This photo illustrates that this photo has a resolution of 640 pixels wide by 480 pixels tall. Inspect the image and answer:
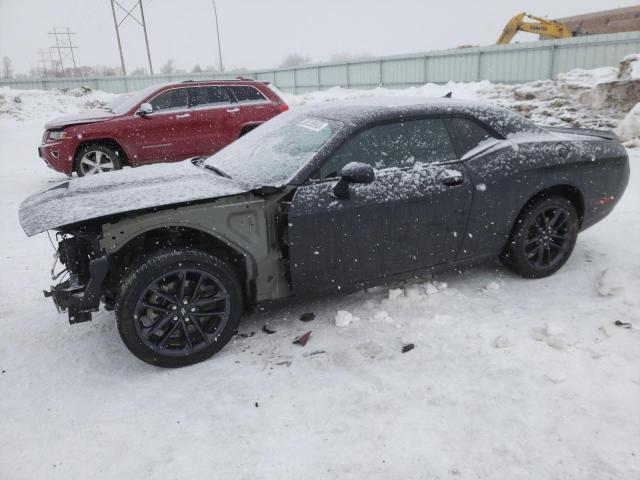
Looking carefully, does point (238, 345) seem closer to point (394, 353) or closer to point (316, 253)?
point (316, 253)

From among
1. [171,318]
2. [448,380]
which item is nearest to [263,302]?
[171,318]

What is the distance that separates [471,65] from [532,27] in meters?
5.66

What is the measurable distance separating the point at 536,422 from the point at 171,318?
218 cm

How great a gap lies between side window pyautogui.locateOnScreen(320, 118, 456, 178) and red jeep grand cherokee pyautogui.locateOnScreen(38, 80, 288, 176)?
5.93 m

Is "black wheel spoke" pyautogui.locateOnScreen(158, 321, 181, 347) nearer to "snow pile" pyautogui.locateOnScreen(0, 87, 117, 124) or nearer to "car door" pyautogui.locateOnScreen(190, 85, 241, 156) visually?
"car door" pyautogui.locateOnScreen(190, 85, 241, 156)

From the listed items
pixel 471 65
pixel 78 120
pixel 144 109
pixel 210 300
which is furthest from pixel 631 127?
pixel 78 120

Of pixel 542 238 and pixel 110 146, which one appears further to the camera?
pixel 110 146

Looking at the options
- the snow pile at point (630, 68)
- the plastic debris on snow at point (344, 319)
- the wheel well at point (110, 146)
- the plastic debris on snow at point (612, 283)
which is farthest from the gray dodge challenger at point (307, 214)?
the snow pile at point (630, 68)

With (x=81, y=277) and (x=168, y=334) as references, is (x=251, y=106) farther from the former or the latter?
(x=168, y=334)

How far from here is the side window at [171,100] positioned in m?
8.50

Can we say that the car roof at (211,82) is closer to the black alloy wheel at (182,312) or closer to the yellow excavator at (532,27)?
the black alloy wheel at (182,312)

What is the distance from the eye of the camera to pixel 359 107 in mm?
3611

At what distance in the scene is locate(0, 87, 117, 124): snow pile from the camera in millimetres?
21719

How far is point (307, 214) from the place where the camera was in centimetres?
310
